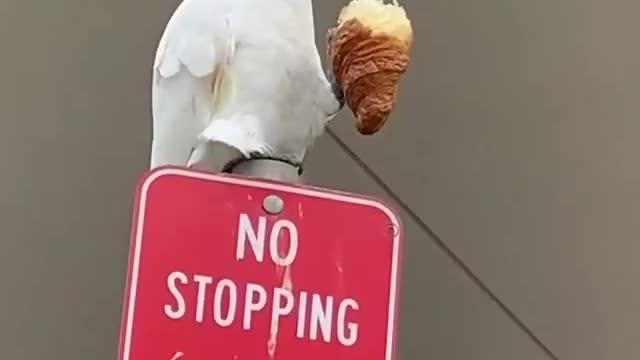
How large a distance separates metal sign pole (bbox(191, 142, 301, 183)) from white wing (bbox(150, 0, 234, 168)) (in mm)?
67

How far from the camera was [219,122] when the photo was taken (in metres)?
1.62

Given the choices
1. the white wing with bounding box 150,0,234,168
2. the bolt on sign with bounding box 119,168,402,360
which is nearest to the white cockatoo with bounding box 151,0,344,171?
the white wing with bounding box 150,0,234,168

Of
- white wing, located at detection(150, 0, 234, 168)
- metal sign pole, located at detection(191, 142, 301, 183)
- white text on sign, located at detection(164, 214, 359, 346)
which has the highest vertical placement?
white wing, located at detection(150, 0, 234, 168)

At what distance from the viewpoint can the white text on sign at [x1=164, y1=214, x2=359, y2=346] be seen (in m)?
1.31

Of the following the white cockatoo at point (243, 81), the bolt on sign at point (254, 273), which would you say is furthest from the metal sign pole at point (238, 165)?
the bolt on sign at point (254, 273)

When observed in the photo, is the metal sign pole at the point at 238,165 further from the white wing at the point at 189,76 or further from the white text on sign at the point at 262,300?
the white text on sign at the point at 262,300

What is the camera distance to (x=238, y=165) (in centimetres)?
157

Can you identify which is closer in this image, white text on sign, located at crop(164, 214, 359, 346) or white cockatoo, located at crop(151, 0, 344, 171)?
white text on sign, located at crop(164, 214, 359, 346)

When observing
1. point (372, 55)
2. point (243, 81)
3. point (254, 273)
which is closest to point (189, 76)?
point (243, 81)

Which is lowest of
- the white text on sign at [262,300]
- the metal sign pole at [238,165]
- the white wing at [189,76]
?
the white text on sign at [262,300]

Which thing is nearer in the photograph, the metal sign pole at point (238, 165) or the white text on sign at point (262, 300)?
the white text on sign at point (262, 300)

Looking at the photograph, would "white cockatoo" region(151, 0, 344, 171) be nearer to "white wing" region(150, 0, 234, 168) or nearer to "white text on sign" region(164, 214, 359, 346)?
"white wing" region(150, 0, 234, 168)

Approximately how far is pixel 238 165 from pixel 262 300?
0.28 m

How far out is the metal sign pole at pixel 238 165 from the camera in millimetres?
1558
